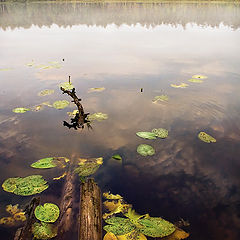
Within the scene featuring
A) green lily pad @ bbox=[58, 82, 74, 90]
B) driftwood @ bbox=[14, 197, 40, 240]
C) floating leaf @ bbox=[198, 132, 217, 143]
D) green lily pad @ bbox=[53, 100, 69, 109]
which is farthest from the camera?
green lily pad @ bbox=[58, 82, 74, 90]

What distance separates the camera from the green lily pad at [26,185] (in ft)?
10.2

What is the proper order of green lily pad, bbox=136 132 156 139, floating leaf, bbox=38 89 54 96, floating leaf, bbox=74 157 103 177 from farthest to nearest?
1. floating leaf, bbox=38 89 54 96
2. green lily pad, bbox=136 132 156 139
3. floating leaf, bbox=74 157 103 177

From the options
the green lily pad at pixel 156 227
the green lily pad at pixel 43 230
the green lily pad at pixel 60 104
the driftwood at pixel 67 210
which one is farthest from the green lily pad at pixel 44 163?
the green lily pad at pixel 60 104

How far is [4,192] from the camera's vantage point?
10.3 feet

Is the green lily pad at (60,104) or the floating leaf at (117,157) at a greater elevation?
the green lily pad at (60,104)

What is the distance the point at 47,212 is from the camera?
9.03ft

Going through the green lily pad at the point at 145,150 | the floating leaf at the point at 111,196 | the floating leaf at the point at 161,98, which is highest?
the floating leaf at the point at 161,98

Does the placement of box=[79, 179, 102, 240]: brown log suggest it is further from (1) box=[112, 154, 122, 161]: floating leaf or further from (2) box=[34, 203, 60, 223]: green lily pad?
(1) box=[112, 154, 122, 161]: floating leaf

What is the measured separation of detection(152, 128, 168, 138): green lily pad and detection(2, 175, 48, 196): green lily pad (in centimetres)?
250

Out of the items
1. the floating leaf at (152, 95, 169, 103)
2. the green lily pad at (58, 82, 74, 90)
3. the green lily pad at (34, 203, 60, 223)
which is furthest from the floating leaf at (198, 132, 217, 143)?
the green lily pad at (58, 82, 74, 90)

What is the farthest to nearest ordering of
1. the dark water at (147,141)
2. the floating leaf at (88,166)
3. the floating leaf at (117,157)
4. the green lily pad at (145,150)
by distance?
the green lily pad at (145,150) < the floating leaf at (117,157) < the floating leaf at (88,166) < the dark water at (147,141)

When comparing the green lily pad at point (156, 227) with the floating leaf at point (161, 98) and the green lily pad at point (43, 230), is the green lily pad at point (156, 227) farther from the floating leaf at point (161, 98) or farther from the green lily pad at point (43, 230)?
the floating leaf at point (161, 98)

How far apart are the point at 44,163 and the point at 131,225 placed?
6.38 feet

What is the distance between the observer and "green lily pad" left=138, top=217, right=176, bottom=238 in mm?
2482
